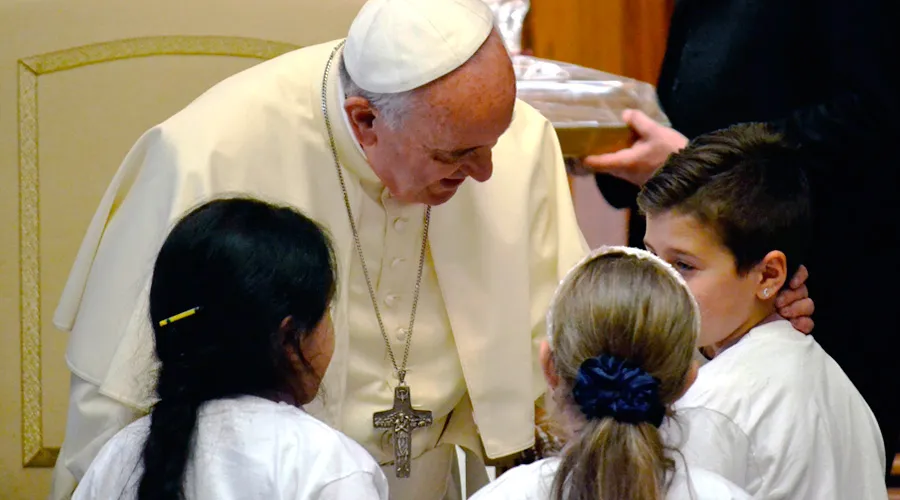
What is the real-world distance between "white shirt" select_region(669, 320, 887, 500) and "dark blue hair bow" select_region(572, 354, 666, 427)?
1.21 ft

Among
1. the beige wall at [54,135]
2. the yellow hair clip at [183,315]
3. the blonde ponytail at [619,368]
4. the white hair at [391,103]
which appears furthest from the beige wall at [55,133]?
the blonde ponytail at [619,368]

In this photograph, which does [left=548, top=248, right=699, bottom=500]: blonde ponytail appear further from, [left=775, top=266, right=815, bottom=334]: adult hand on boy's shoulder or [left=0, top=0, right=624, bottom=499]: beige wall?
[left=0, top=0, right=624, bottom=499]: beige wall

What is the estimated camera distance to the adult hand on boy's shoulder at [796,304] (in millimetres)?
2895

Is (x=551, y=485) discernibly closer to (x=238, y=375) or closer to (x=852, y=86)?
(x=238, y=375)

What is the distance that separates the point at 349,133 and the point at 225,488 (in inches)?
48.0

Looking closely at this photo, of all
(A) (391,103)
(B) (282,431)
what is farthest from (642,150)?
(B) (282,431)

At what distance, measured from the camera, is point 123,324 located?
2938 millimetres

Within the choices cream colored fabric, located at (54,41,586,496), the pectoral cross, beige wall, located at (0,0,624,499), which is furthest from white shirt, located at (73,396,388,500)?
beige wall, located at (0,0,624,499)

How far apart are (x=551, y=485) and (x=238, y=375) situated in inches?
22.1

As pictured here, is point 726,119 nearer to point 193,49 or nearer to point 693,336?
point 693,336

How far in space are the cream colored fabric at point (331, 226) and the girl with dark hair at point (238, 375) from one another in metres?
0.66

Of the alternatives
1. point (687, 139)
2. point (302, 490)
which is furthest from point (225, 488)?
point (687, 139)

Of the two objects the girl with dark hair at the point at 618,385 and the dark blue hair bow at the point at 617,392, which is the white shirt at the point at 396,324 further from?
the dark blue hair bow at the point at 617,392

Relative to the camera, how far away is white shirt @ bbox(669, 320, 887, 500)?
8.17 feet
